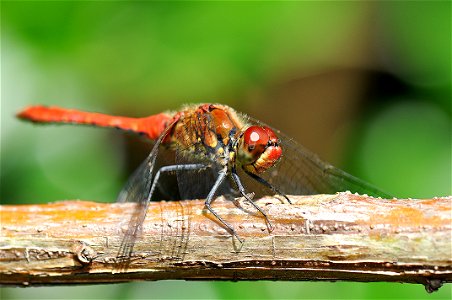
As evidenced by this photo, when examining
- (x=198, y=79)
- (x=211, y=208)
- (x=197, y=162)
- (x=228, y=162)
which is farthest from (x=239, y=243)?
(x=198, y=79)

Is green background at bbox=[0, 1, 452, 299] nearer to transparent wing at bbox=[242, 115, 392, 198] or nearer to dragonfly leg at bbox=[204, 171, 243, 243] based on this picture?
transparent wing at bbox=[242, 115, 392, 198]

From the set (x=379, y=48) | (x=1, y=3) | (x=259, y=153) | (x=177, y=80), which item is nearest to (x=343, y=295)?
(x=259, y=153)

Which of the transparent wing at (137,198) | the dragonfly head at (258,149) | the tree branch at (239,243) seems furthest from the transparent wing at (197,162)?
the tree branch at (239,243)

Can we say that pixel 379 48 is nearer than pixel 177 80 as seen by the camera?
No

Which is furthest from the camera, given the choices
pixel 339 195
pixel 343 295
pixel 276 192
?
pixel 343 295

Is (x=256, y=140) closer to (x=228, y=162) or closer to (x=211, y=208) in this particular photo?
(x=228, y=162)

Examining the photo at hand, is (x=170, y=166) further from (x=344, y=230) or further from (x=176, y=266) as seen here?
(x=344, y=230)
